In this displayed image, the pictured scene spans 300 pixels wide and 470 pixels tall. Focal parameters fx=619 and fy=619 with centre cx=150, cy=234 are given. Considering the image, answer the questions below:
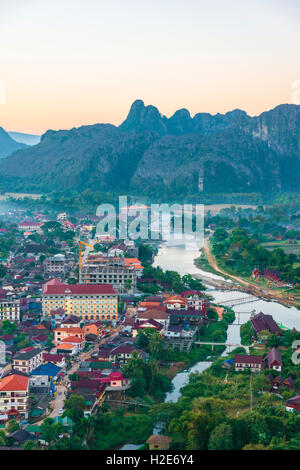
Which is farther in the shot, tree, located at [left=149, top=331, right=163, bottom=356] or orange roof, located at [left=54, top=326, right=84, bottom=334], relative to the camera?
orange roof, located at [left=54, top=326, right=84, bottom=334]

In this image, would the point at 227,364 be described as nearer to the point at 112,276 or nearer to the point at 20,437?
the point at 20,437

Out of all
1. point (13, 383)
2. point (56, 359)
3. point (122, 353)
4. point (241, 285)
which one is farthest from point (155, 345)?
point (241, 285)

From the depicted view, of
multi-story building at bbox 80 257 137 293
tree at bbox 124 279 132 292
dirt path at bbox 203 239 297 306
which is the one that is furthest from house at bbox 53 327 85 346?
dirt path at bbox 203 239 297 306

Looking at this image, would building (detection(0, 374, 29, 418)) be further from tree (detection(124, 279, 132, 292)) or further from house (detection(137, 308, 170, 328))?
tree (detection(124, 279, 132, 292))

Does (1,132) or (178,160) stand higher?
(1,132)
